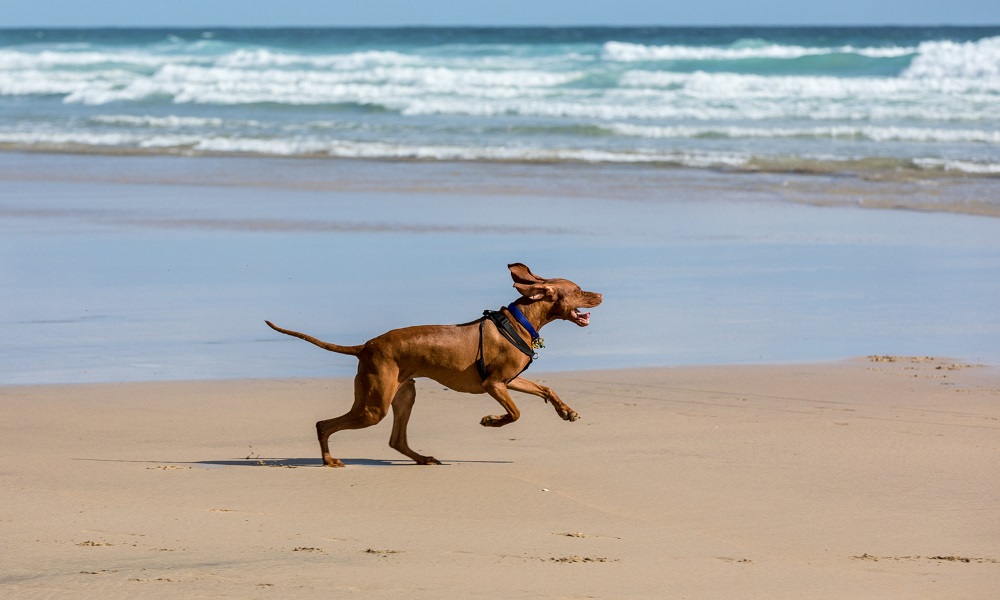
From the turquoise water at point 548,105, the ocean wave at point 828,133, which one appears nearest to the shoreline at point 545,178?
the turquoise water at point 548,105

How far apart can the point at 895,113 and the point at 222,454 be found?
2341cm

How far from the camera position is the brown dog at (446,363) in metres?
6.15

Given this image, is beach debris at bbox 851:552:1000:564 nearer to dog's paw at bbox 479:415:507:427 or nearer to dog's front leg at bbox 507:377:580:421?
dog's front leg at bbox 507:377:580:421

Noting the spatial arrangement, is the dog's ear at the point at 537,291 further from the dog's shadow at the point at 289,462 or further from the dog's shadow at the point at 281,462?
the dog's shadow at the point at 289,462

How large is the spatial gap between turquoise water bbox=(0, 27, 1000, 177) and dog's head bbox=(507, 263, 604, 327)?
43.9ft

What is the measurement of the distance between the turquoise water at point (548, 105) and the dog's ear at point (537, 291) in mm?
13521

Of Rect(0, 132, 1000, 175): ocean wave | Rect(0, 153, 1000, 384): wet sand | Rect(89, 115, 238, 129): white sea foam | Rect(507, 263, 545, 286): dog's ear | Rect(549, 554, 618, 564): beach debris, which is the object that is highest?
Rect(507, 263, 545, 286): dog's ear

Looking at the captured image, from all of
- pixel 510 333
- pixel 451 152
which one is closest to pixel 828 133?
pixel 451 152

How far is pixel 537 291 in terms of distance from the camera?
648cm

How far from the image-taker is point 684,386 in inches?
314

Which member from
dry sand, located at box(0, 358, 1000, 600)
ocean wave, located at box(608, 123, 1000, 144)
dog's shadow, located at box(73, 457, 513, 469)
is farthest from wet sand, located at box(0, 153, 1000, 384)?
ocean wave, located at box(608, 123, 1000, 144)

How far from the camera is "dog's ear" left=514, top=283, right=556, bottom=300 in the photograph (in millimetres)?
6449

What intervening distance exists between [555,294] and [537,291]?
0.34 feet

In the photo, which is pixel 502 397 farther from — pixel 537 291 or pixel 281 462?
pixel 281 462
